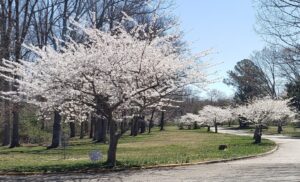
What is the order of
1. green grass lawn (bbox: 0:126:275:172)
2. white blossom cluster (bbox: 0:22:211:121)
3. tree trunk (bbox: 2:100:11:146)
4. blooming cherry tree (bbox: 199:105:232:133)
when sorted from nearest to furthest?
white blossom cluster (bbox: 0:22:211:121) < green grass lawn (bbox: 0:126:275:172) < tree trunk (bbox: 2:100:11:146) < blooming cherry tree (bbox: 199:105:232:133)

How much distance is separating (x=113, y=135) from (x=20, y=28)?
2074 cm

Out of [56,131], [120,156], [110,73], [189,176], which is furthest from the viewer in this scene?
[56,131]

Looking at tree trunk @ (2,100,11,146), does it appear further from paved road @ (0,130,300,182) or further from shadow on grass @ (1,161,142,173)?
paved road @ (0,130,300,182)

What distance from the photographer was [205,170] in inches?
599

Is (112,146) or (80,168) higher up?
(112,146)

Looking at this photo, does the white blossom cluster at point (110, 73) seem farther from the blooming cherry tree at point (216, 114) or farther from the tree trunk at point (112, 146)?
the blooming cherry tree at point (216, 114)

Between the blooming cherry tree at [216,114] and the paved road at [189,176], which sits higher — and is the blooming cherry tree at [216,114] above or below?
above

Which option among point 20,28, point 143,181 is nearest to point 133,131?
point 20,28

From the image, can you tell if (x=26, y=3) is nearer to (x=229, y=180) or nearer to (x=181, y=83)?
(x=181, y=83)

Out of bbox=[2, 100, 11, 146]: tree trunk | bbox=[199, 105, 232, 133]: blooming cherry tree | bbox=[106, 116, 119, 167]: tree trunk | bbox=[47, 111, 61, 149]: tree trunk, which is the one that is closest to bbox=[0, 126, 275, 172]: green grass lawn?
bbox=[106, 116, 119, 167]: tree trunk

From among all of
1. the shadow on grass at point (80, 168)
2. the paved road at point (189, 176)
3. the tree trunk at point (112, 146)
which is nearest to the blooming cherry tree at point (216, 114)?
the tree trunk at point (112, 146)

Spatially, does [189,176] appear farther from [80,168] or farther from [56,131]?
[56,131]

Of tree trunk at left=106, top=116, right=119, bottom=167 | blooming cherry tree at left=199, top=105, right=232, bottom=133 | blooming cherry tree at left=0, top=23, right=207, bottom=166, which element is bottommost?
tree trunk at left=106, top=116, right=119, bottom=167

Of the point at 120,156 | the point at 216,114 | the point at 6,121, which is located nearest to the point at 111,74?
the point at 120,156
